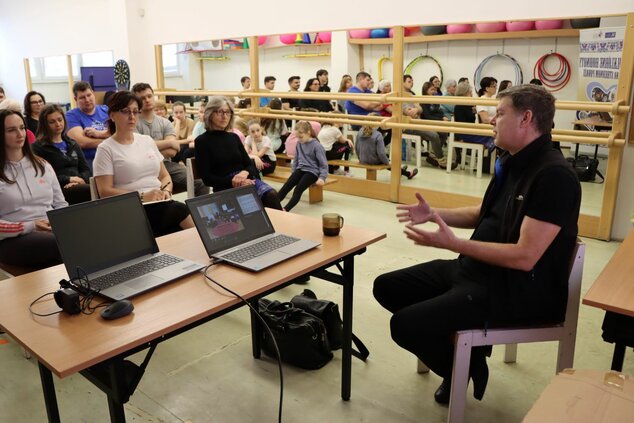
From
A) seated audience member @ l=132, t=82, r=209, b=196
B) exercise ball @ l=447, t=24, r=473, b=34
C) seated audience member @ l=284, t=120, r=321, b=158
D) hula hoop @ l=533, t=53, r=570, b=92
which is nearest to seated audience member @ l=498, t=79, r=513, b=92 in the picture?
hula hoop @ l=533, t=53, r=570, b=92

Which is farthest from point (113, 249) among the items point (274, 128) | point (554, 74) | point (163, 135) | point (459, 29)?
point (554, 74)

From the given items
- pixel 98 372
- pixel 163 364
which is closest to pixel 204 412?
pixel 163 364

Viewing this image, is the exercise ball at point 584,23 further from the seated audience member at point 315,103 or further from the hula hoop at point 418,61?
the seated audience member at point 315,103

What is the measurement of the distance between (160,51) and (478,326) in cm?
725

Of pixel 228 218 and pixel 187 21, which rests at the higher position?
pixel 187 21

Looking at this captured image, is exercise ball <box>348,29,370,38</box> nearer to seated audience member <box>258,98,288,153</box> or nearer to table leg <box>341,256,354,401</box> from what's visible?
seated audience member <box>258,98,288,153</box>

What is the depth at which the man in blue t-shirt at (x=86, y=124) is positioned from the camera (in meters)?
4.06

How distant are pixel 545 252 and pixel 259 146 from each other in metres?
4.17

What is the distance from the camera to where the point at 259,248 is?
1969 millimetres

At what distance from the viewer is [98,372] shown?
4.80 ft

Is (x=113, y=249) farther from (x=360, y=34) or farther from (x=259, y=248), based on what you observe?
(x=360, y=34)

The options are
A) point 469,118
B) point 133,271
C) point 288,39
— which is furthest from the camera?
point 288,39

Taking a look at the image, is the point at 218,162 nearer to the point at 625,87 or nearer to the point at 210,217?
the point at 210,217

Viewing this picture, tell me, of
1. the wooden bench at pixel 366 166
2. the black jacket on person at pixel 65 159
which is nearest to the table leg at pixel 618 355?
the black jacket on person at pixel 65 159
